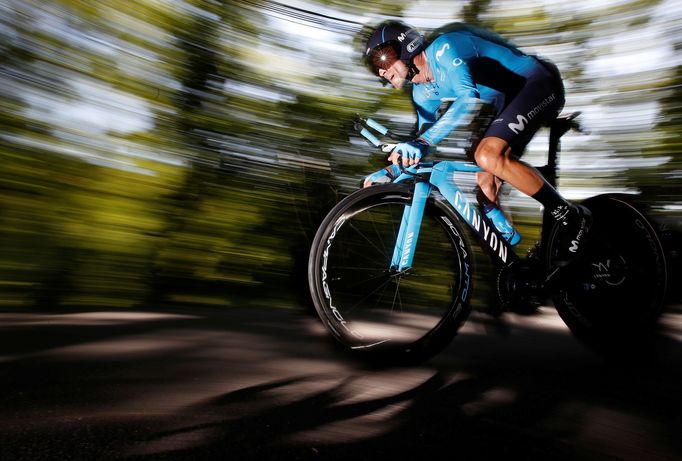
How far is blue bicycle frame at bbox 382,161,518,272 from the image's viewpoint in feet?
9.05

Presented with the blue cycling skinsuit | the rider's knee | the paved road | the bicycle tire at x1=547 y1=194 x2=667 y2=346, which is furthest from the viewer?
the bicycle tire at x1=547 y1=194 x2=667 y2=346

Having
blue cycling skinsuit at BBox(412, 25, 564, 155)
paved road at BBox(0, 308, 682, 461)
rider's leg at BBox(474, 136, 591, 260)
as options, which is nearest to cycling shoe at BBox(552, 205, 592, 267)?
rider's leg at BBox(474, 136, 591, 260)

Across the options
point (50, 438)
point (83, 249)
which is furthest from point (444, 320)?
point (83, 249)

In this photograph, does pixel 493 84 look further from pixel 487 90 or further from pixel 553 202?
pixel 553 202

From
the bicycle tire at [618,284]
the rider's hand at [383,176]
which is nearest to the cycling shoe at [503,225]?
the bicycle tire at [618,284]

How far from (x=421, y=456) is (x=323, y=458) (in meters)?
0.30

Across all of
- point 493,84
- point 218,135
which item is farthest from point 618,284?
point 218,135

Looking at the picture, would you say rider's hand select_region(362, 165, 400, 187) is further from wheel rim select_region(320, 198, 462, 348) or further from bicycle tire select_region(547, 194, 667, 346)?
bicycle tire select_region(547, 194, 667, 346)

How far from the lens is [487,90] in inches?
114

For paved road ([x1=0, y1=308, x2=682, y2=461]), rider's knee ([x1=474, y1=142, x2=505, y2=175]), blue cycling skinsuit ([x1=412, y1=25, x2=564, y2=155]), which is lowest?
paved road ([x1=0, y1=308, x2=682, y2=461])

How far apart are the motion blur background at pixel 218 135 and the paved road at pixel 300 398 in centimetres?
69

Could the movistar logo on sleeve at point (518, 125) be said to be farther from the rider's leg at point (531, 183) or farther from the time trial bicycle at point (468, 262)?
the time trial bicycle at point (468, 262)

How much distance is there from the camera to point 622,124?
13.7 ft

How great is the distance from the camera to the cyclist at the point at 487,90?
8.61ft
